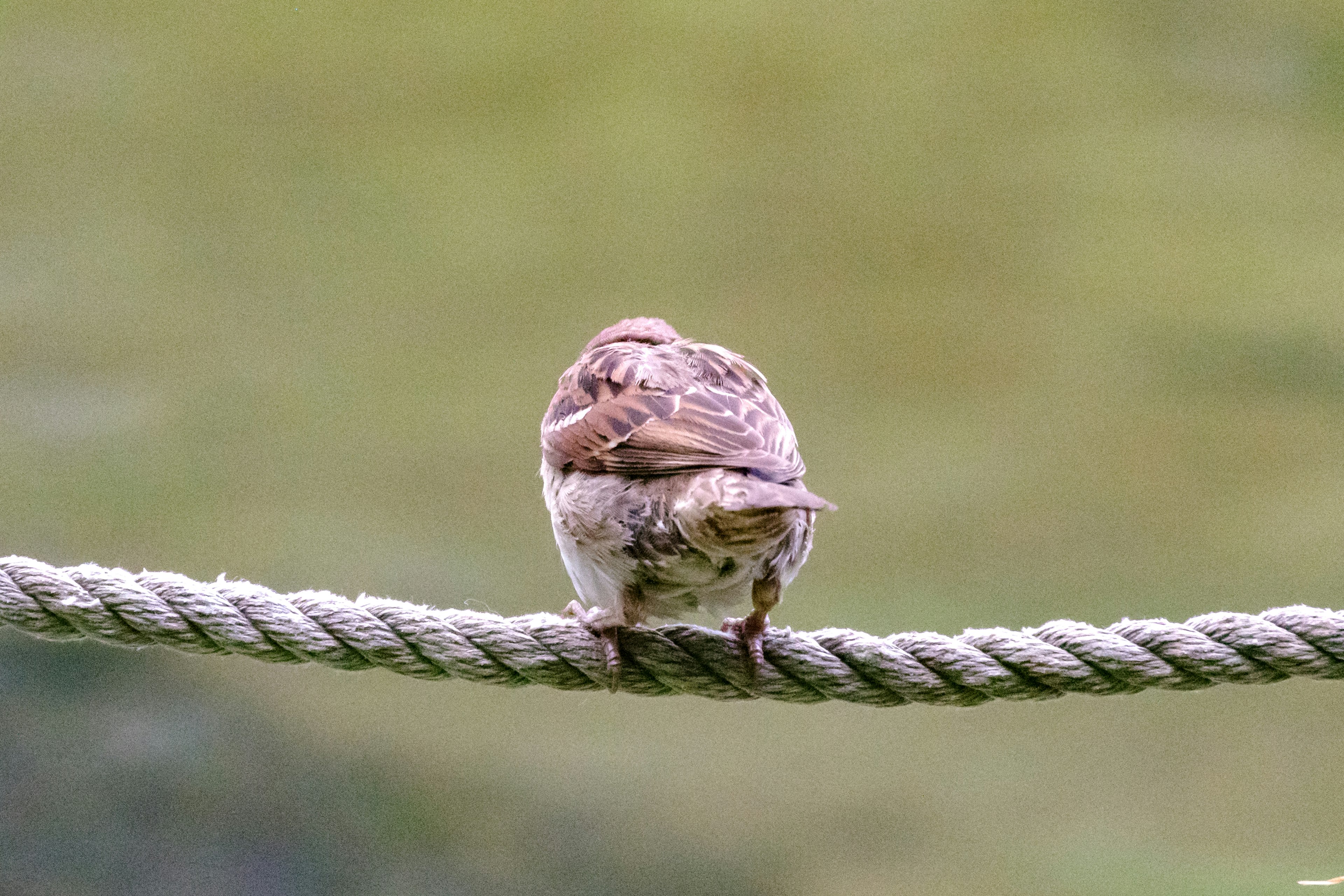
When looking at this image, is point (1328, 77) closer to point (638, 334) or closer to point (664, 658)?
point (638, 334)

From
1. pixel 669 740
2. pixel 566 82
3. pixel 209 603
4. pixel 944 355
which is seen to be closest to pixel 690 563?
pixel 209 603

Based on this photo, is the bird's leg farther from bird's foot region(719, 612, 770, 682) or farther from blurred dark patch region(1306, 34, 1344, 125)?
blurred dark patch region(1306, 34, 1344, 125)

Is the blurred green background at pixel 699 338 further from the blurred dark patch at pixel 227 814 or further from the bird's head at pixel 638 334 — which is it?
the bird's head at pixel 638 334

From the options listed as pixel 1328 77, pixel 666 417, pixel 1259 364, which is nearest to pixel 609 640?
pixel 666 417

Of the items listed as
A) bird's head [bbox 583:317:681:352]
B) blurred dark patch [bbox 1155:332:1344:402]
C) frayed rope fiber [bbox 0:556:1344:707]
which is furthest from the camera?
blurred dark patch [bbox 1155:332:1344:402]

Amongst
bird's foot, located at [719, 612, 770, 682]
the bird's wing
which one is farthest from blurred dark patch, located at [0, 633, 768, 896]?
bird's foot, located at [719, 612, 770, 682]

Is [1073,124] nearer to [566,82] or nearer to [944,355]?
[944,355]
